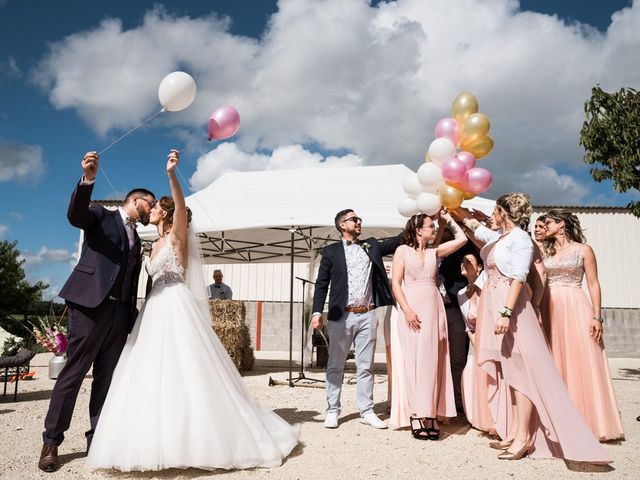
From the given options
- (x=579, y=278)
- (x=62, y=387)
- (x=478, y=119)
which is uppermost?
(x=478, y=119)

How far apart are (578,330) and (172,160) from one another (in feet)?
11.5

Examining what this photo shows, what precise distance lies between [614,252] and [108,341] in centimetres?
1763

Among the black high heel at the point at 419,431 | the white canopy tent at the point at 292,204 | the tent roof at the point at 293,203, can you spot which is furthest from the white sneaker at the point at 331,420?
the tent roof at the point at 293,203

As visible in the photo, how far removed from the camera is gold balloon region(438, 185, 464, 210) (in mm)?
4535

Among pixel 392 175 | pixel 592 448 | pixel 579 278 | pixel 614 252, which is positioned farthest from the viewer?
pixel 614 252

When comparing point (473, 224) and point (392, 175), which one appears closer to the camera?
point (473, 224)

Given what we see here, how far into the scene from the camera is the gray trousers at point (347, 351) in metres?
4.50

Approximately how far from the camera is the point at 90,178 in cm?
319

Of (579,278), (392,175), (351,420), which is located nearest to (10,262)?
(392,175)

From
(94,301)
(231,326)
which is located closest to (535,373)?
(94,301)

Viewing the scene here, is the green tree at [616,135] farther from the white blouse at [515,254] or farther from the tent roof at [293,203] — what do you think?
the white blouse at [515,254]

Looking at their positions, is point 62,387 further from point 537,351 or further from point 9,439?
point 537,351

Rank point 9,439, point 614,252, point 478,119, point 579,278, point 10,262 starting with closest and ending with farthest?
point 9,439, point 579,278, point 478,119, point 614,252, point 10,262

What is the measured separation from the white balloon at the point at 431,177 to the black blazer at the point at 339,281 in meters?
0.56
